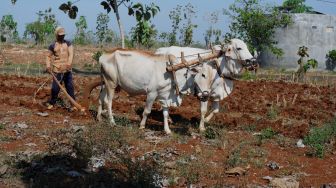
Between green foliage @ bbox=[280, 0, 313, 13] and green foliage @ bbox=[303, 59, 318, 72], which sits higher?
green foliage @ bbox=[280, 0, 313, 13]

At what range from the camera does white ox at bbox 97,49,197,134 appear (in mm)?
9367

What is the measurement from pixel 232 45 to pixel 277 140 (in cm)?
173

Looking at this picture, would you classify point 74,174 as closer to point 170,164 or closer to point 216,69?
point 170,164

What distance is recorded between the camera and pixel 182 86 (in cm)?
940

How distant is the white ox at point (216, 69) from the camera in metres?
9.42

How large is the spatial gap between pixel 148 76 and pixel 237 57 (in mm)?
1505

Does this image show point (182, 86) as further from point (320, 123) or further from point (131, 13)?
point (131, 13)

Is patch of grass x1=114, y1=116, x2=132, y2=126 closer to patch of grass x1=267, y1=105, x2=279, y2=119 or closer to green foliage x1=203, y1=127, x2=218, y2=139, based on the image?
green foliage x1=203, y1=127, x2=218, y2=139

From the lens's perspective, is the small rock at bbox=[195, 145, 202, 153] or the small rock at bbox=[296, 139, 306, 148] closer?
the small rock at bbox=[195, 145, 202, 153]

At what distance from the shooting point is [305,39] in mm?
34344

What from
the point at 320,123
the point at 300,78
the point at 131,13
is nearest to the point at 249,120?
the point at 320,123

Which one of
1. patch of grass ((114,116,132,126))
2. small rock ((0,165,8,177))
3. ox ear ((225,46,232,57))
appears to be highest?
ox ear ((225,46,232,57))

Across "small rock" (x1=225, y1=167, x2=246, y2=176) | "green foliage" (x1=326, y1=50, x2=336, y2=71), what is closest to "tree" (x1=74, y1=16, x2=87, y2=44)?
"green foliage" (x1=326, y1=50, x2=336, y2=71)

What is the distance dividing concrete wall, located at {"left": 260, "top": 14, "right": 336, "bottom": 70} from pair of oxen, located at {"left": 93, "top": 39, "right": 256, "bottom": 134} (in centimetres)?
2491
